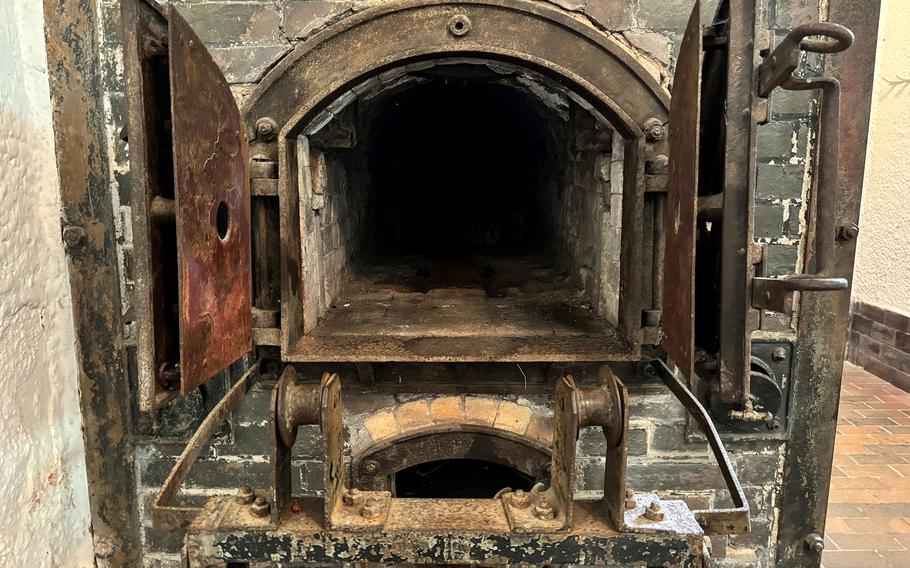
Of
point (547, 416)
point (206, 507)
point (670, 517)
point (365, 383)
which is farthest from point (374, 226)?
point (670, 517)

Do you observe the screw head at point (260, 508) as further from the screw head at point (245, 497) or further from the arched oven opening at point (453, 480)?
the arched oven opening at point (453, 480)

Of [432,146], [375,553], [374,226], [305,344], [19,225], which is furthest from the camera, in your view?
[432,146]

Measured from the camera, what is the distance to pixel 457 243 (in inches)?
185

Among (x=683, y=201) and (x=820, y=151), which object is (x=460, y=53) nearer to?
(x=683, y=201)

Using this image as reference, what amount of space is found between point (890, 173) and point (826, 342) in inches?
162

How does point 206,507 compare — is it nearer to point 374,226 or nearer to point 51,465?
point 51,465

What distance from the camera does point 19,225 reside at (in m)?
1.82

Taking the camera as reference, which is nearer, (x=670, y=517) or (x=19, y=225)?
(x=670, y=517)

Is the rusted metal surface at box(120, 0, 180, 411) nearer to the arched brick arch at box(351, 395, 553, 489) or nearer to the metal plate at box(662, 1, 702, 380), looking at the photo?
the arched brick arch at box(351, 395, 553, 489)

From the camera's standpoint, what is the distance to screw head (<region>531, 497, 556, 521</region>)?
138 cm

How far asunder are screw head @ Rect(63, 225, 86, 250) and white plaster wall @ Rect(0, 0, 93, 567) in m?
0.03

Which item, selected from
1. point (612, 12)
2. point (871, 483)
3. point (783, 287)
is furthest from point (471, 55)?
point (871, 483)

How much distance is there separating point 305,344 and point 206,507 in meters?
0.66

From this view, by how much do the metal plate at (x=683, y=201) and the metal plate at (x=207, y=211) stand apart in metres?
1.26
